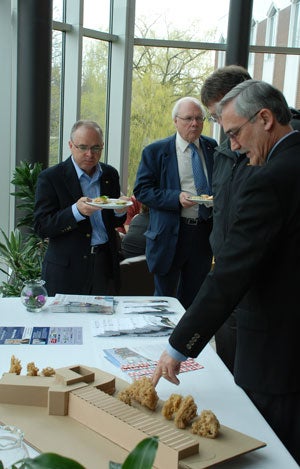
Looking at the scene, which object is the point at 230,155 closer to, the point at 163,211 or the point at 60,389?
the point at 163,211

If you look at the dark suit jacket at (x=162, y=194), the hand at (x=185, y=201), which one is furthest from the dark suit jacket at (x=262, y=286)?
the dark suit jacket at (x=162, y=194)

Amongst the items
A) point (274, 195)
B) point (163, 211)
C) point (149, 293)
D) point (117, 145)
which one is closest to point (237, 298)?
point (274, 195)

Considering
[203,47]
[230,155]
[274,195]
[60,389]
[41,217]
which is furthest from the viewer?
[203,47]

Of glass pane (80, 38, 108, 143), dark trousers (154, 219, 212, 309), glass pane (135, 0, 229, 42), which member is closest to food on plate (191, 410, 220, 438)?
dark trousers (154, 219, 212, 309)

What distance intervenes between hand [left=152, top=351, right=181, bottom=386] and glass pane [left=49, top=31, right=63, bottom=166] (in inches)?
202

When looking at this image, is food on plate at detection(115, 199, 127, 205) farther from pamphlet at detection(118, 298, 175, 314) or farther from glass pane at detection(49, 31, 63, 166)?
glass pane at detection(49, 31, 63, 166)

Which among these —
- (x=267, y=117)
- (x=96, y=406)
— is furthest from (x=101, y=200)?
(x=96, y=406)

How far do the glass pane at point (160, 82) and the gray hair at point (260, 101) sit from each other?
5.92 m

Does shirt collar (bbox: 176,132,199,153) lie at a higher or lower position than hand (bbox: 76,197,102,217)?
higher

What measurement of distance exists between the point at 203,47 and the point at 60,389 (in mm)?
6711

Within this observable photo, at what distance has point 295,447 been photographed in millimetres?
1623

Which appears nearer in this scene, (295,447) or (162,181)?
(295,447)

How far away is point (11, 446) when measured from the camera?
85cm

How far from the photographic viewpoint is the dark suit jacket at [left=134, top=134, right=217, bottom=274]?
11.5ft
